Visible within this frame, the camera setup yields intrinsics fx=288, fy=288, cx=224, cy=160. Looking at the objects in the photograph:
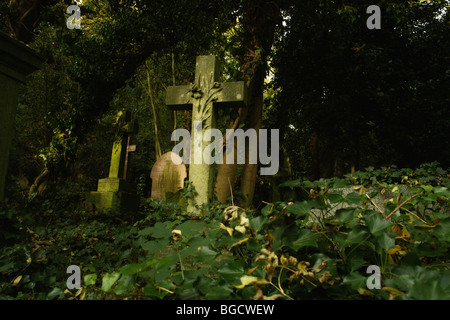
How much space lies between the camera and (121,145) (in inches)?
311

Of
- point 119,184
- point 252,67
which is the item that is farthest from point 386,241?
point 119,184

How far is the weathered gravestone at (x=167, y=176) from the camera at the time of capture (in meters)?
7.07

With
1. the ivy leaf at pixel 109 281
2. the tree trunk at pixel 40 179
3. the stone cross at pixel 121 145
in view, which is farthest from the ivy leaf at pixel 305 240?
the tree trunk at pixel 40 179

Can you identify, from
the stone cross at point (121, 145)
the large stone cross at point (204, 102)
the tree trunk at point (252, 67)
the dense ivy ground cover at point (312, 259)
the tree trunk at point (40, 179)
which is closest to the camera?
the dense ivy ground cover at point (312, 259)

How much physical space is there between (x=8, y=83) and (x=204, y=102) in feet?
8.86

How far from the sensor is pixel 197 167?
457 centimetres

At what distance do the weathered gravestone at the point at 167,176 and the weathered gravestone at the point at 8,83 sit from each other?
434 cm

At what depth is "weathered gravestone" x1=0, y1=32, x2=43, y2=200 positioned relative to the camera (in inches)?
106

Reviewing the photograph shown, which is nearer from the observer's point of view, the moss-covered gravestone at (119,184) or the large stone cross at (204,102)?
the large stone cross at (204,102)

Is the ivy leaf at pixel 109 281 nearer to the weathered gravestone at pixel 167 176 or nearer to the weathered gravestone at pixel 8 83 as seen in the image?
the weathered gravestone at pixel 8 83

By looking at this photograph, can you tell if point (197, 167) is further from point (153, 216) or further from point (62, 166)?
point (62, 166)

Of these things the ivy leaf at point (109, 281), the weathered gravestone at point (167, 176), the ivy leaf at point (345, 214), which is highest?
the weathered gravestone at point (167, 176)

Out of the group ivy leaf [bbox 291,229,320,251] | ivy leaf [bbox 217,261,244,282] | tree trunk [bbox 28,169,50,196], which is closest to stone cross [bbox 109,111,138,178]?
tree trunk [bbox 28,169,50,196]
